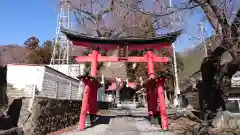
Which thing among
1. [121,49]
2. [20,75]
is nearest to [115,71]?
[121,49]

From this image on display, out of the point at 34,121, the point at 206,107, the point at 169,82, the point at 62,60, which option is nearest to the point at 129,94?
the point at 169,82

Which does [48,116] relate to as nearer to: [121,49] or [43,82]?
[43,82]

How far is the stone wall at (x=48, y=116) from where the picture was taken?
839 cm

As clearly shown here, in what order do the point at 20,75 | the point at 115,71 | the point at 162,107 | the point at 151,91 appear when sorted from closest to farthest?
1. the point at 162,107
2. the point at 20,75
3. the point at 151,91
4. the point at 115,71

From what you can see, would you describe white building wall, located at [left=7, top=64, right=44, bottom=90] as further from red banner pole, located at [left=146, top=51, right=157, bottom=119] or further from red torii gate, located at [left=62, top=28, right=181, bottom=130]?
red banner pole, located at [left=146, top=51, right=157, bottom=119]

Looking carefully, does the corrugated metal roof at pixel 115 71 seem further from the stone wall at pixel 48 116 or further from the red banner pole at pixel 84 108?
the red banner pole at pixel 84 108

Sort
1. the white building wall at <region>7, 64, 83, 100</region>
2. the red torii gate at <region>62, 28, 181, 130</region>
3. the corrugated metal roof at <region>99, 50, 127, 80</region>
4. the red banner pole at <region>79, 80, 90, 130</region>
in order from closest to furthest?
the white building wall at <region>7, 64, 83, 100</region>, the red banner pole at <region>79, 80, 90, 130</region>, the red torii gate at <region>62, 28, 181, 130</region>, the corrugated metal roof at <region>99, 50, 127, 80</region>

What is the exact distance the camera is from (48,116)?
973cm

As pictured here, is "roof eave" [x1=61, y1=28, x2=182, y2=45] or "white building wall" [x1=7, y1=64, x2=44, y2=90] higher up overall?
"roof eave" [x1=61, y1=28, x2=182, y2=45]

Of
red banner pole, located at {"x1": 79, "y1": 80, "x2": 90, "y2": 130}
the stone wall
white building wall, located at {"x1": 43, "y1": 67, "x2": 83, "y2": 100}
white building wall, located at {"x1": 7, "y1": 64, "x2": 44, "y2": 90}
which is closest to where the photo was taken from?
the stone wall

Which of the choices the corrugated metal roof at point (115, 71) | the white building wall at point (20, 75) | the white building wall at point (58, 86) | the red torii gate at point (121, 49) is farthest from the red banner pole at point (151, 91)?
the corrugated metal roof at point (115, 71)

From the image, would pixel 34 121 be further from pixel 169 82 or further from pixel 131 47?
pixel 169 82

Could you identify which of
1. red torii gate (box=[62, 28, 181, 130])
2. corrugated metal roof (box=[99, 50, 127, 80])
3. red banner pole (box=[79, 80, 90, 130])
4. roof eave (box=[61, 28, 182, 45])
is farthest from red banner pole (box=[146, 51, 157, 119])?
corrugated metal roof (box=[99, 50, 127, 80])

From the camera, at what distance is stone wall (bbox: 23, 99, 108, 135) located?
8.39 metres
